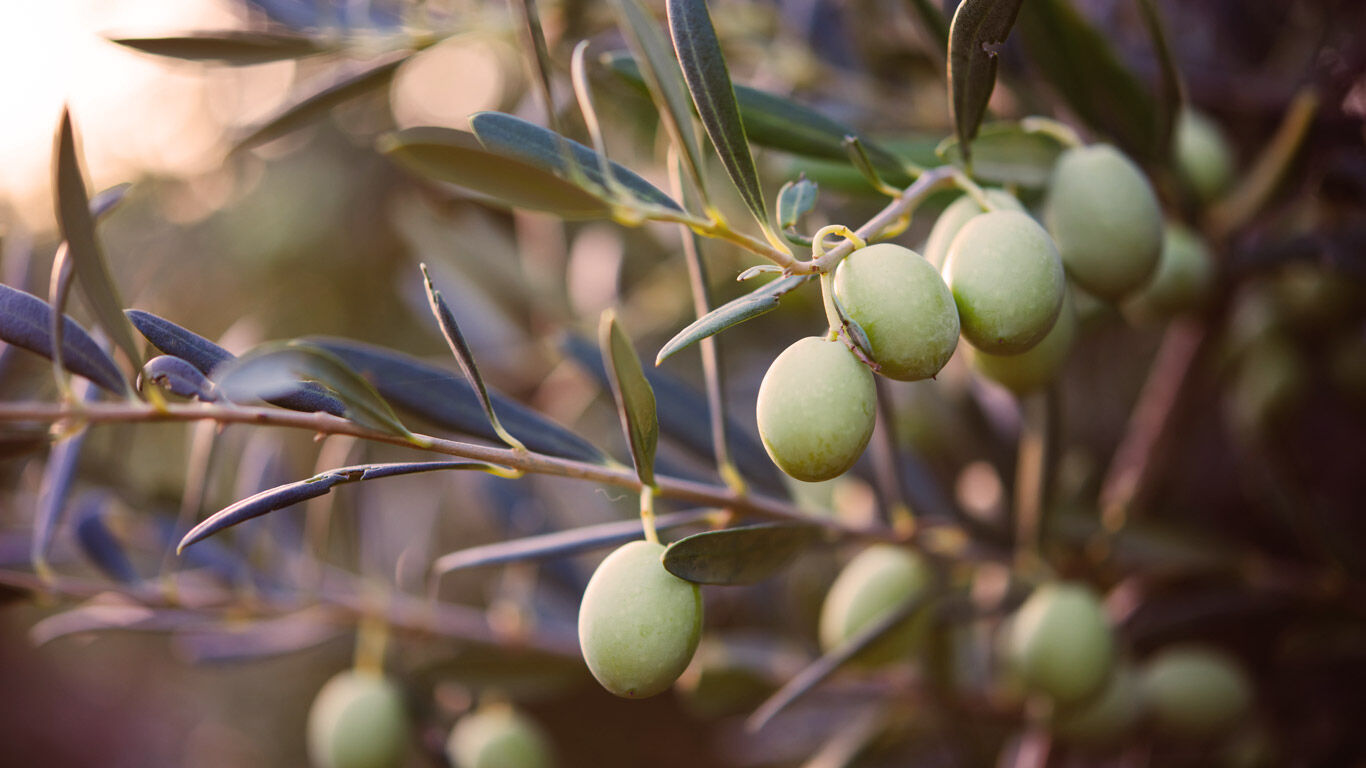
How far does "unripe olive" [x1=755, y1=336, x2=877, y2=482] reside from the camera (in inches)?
15.2

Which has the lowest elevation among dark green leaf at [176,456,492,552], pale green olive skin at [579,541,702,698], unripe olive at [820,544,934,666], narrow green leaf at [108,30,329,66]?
unripe olive at [820,544,934,666]

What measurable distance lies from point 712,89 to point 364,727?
0.67 m

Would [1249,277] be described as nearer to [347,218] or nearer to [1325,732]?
[1325,732]

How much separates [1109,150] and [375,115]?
6.74 feet

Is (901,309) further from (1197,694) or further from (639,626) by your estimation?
(1197,694)

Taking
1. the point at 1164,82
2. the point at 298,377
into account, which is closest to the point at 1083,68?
the point at 1164,82

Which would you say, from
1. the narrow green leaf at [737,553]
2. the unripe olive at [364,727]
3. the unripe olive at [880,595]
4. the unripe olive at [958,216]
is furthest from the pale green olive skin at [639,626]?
the unripe olive at [364,727]

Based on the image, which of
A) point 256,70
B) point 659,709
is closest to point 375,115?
point 256,70

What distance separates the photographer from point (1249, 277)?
2.35ft

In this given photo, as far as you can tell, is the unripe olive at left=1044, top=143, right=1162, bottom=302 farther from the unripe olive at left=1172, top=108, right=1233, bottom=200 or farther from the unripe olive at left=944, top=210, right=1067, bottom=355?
the unripe olive at left=1172, top=108, right=1233, bottom=200

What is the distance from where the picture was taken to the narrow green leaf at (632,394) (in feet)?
1.31

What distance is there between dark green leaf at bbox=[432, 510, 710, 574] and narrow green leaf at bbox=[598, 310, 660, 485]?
6cm

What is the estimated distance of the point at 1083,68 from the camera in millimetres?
616

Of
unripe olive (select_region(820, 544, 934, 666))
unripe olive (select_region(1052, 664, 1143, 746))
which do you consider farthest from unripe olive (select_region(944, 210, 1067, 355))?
unripe olive (select_region(1052, 664, 1143, 746))
